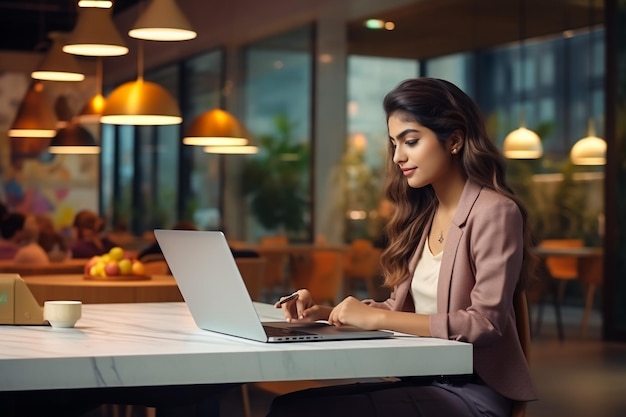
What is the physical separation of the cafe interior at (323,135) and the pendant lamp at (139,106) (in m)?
3.66

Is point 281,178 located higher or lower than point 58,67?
lower


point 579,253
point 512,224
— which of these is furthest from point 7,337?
point 579,253

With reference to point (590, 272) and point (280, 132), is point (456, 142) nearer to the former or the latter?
point (590, 272)

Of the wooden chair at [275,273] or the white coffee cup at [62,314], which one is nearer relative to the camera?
the white coffee cup at [62,314]

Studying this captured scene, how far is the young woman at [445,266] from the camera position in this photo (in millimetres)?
2807

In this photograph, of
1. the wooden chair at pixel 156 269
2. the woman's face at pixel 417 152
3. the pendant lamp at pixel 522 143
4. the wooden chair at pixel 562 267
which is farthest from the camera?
the pendant lamp at pixel 522 143

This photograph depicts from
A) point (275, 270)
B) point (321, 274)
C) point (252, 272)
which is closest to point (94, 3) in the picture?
point (252, 272)

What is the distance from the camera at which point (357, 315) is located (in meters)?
2.88

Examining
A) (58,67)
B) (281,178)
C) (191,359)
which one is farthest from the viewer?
(281,178)

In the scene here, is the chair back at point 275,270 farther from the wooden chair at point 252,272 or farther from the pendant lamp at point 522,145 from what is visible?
the wooden chair at point 252,272

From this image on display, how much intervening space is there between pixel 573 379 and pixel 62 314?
5.85m

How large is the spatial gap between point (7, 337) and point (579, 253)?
9727 millimetres

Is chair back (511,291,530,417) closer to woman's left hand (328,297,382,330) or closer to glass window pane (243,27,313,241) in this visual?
woman's left hand (328,297,382,330)

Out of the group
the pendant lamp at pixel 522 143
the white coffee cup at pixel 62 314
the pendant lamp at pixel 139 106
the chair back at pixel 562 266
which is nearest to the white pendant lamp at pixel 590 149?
the pendant lamp at pixel 522 143
